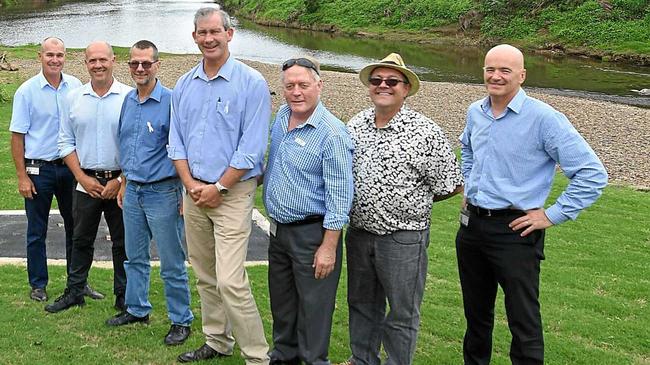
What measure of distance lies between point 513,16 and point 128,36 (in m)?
28.7

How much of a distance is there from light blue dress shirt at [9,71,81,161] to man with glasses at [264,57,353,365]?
7.57ft

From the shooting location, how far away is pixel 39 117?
5.97 meters

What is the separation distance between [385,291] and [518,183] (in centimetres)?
114

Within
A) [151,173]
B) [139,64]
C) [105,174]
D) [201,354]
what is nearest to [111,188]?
[105,174]

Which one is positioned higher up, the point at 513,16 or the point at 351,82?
the point at 513,16

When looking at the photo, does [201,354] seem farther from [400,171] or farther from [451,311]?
[451,311]

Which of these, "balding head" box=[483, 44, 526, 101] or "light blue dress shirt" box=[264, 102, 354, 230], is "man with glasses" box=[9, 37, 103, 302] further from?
"balding head" box=[483, 44, 526, 101]

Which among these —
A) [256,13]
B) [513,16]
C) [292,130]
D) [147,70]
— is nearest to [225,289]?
[292,130]

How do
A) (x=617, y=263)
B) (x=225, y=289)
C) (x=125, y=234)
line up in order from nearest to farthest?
(x=225, y=289), (x=125, y=234), (x=617, y=263)

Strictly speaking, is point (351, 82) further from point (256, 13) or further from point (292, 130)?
point (256, 13)

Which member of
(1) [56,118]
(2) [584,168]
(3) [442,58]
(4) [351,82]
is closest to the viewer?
(2) [584,168]

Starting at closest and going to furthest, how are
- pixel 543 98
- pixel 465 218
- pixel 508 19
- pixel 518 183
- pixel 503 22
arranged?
pixel 518 183, pixel 465 218, pixel 543 98, pixel 503 22, pixel 508 19

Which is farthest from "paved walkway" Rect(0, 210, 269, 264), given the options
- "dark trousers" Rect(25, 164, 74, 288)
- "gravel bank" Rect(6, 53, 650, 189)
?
"gravel bank" Rect(6, 53, 650, 189)

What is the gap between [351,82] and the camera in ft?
99.8
